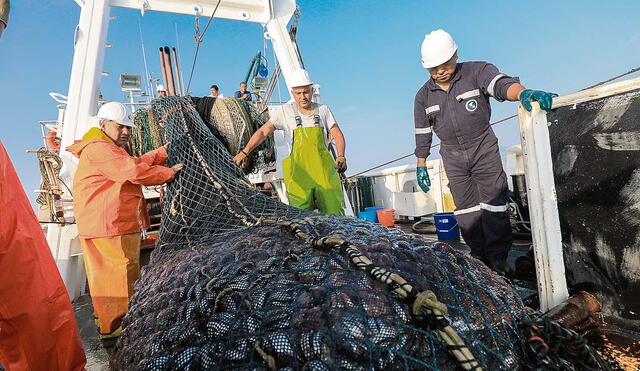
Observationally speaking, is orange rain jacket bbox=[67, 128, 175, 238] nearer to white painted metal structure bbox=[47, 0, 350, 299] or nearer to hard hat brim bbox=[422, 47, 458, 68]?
white painted metal structure bbox=[47, 0, 350, 299]

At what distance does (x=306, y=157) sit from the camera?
3715 mm

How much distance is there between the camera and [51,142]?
23.6ft

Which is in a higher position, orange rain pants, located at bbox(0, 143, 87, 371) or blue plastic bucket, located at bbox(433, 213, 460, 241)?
orange rain pants, located at bbox(0, 143, 87, 371)

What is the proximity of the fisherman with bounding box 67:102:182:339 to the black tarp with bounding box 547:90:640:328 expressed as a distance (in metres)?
2.98

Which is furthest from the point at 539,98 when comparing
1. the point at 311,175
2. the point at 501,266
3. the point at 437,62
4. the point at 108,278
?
the point at 108,278

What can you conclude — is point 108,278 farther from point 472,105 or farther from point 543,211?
point 472,105

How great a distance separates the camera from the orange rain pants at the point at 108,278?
111 inches

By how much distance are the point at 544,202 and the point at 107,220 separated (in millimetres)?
3304

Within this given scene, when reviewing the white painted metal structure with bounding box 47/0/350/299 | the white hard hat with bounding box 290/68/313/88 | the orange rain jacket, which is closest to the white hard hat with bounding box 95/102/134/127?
the orange rain jacket

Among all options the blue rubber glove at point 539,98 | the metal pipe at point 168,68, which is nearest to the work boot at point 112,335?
the blue rubber glove at point 539,98

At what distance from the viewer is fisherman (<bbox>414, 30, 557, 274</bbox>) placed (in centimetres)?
298

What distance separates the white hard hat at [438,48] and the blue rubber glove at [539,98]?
41.1 inches

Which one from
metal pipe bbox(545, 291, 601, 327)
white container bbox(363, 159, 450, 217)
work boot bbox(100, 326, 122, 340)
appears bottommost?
work boot bbox(100, 326, 122, 340)

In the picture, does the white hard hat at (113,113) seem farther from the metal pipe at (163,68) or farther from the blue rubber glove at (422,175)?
the metal pipe at (163,68)
